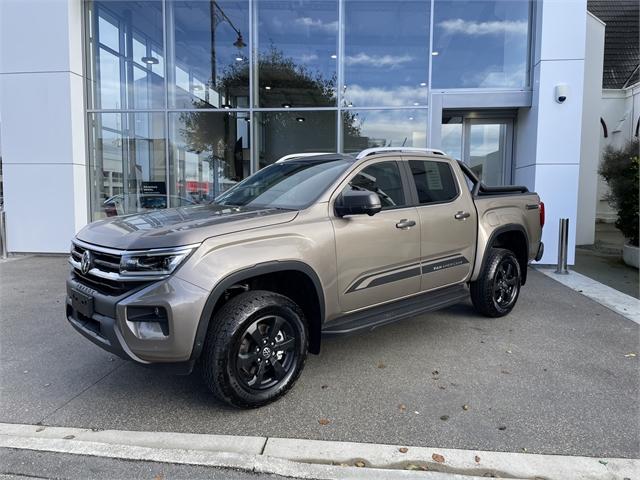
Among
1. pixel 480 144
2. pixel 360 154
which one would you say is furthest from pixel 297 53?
pixel 360 154

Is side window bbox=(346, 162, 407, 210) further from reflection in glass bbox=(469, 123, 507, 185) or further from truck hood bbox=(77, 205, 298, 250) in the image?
reflection in glass bbox=(469, 123, 507, 185)

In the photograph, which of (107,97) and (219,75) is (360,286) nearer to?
(219,75)

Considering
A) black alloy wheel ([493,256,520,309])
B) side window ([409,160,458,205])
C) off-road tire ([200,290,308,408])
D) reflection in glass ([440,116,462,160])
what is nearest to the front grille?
off-road tire ([200,290,308,408])

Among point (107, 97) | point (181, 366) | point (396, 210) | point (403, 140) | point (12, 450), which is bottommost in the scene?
point (12, 450)

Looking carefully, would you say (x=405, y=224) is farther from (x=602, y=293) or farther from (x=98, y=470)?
(x=602, y=293)

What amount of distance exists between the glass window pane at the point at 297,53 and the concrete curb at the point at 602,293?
591 centimetres

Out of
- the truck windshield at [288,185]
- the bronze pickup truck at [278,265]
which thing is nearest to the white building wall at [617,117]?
the bronze pickup truck at [278,265]

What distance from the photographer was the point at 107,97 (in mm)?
10922

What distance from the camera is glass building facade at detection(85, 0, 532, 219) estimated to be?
33.4ft

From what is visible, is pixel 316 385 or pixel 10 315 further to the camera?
pixel 10 315

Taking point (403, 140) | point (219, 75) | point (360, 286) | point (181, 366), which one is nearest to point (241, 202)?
point (360, 286)

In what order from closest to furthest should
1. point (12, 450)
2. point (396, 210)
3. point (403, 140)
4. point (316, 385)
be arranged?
point (12, 450), point (316, 385), point (396, 210), point (403, 140)

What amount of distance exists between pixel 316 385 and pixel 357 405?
1.53 ft

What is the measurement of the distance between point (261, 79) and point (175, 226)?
323 inches
